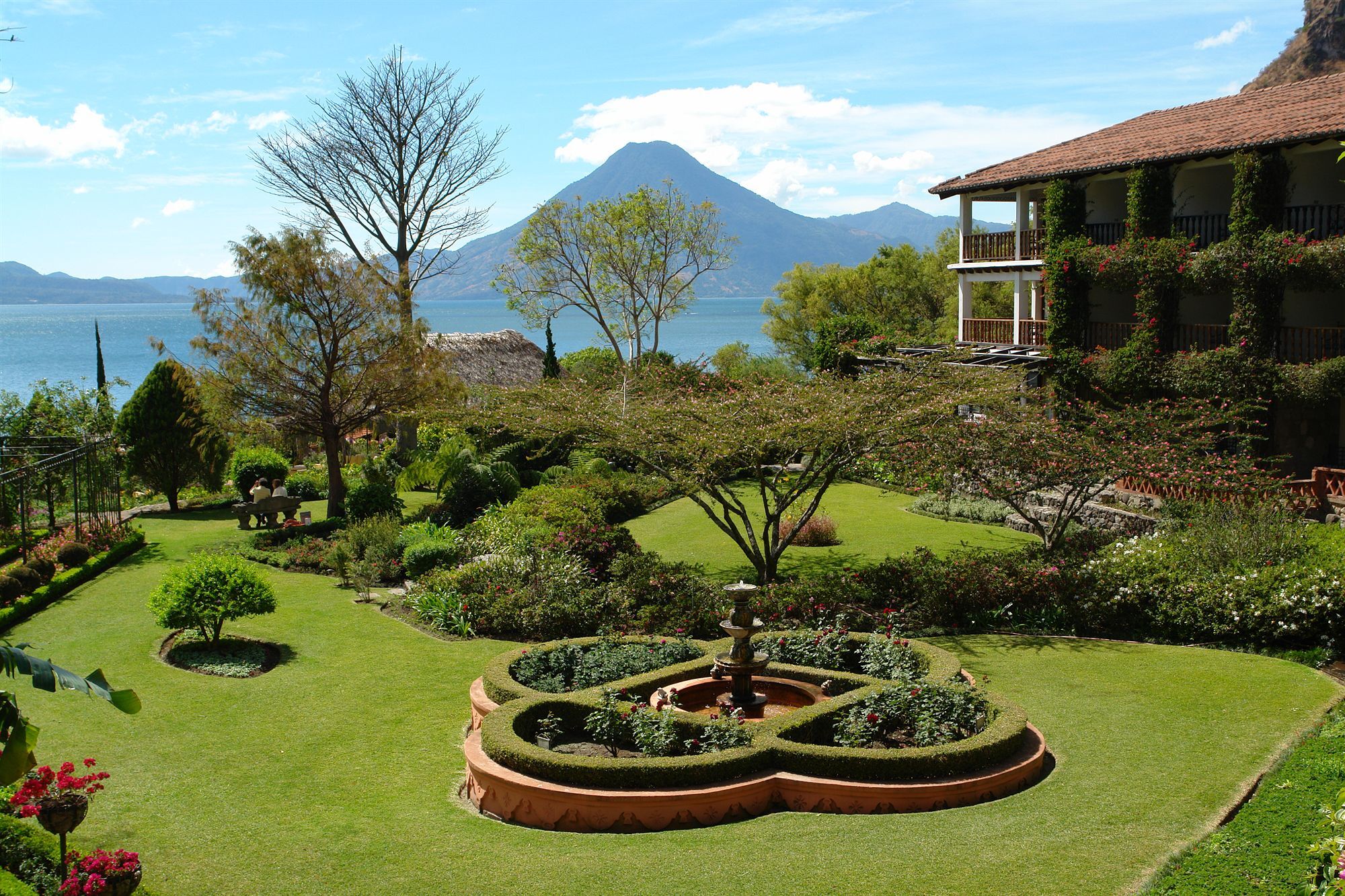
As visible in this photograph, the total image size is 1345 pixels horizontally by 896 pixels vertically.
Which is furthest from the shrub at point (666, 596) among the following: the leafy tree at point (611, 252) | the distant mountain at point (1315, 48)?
the distant mountain at point (1315, 48)

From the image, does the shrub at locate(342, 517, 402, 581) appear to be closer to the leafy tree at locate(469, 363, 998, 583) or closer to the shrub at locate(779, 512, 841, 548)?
the leafy tree at locate(469, 363, 998, 583)

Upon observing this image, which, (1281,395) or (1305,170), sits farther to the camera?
(1305,170)

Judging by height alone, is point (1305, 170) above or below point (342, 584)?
above

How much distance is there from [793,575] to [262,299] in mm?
13573

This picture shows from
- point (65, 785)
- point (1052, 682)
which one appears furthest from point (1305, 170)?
point (65, 785)

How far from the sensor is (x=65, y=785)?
6.65 meters

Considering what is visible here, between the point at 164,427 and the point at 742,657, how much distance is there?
20.2m

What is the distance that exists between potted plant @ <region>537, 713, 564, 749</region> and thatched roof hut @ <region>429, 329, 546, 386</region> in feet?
88.4

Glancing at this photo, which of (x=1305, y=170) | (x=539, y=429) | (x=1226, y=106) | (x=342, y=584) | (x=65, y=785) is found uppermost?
(x=1226, y=106)

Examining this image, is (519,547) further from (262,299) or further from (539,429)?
(262,299)

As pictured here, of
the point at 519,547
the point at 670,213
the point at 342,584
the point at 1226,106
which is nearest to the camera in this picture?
the point at 519,547

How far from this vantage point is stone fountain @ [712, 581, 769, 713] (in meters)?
10.2

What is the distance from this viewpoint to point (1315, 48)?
55.8 metres

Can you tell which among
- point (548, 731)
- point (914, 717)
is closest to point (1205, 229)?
point (914, 717)
